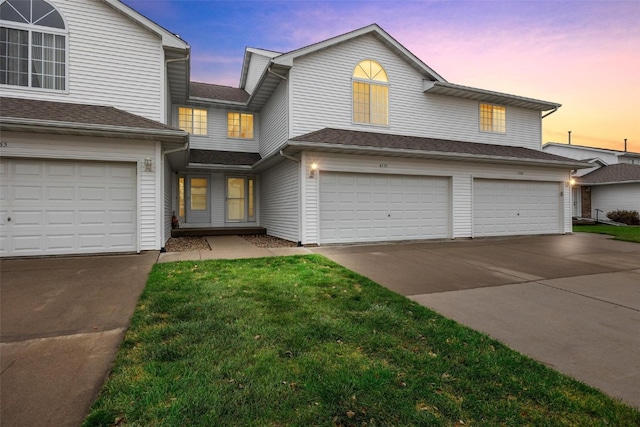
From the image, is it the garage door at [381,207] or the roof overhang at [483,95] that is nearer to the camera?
the garage door at [381,207]

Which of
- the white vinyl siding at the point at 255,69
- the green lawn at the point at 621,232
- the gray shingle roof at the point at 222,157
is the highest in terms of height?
the white vinyl siding at the point at 255,69

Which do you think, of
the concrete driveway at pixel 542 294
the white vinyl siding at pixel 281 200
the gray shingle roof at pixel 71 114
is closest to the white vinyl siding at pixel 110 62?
the gray shingle roof at pixel 71 114

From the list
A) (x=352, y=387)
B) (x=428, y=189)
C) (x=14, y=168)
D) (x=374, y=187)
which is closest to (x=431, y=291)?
(x=352, y=387)

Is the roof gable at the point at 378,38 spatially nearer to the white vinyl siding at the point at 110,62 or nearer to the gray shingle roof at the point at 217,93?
the white vinyl siding at the point at 110,62

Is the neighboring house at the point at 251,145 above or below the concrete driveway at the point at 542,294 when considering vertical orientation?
above

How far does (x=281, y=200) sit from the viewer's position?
39.1 ft

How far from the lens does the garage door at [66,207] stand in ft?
25.0

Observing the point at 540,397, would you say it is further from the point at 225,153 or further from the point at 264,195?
the point at 225,153

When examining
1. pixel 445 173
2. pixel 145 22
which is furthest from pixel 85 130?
pixel 445 173

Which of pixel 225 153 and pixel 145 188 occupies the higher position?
pixel 225 153

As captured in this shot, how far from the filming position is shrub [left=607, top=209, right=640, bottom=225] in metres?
19.9

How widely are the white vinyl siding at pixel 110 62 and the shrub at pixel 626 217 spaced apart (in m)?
27.1

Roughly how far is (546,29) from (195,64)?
751 inches

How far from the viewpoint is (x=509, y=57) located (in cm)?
1490
